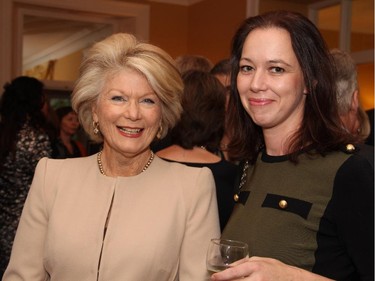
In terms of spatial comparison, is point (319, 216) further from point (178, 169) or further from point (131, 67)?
point (131, 67)

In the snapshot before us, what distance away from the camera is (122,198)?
2084 mm

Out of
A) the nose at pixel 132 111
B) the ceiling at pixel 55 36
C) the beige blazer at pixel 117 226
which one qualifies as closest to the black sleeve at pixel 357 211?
the beige blazer at pixel 117 226

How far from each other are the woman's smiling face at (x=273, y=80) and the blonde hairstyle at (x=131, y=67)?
15.2 inches

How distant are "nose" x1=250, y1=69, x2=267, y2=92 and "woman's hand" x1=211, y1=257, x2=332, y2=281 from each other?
0.51 metres

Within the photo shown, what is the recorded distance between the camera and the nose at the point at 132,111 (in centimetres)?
200

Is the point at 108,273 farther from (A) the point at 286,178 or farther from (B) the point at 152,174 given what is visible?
(A) the point at 286,178

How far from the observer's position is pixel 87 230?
2023 mm

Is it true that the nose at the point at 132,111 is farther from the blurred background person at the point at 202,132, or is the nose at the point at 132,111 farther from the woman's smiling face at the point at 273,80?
the blurred background person at the point at 202,132

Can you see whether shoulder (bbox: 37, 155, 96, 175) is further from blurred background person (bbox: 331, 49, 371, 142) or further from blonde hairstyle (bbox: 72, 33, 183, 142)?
blurred background person (bbox: 331, 49, 371, 142)

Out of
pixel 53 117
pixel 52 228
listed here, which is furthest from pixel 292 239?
pixel 53 117

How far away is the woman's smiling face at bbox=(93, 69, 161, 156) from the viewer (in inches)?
79.8

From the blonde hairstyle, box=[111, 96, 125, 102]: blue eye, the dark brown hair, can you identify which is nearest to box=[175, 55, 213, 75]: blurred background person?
the blonde hairstyle

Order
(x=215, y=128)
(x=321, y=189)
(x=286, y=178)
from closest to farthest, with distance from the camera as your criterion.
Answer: (x=321, y=189), (x=286, y=178), (x=215, y=128)

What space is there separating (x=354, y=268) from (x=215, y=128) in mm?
1319
